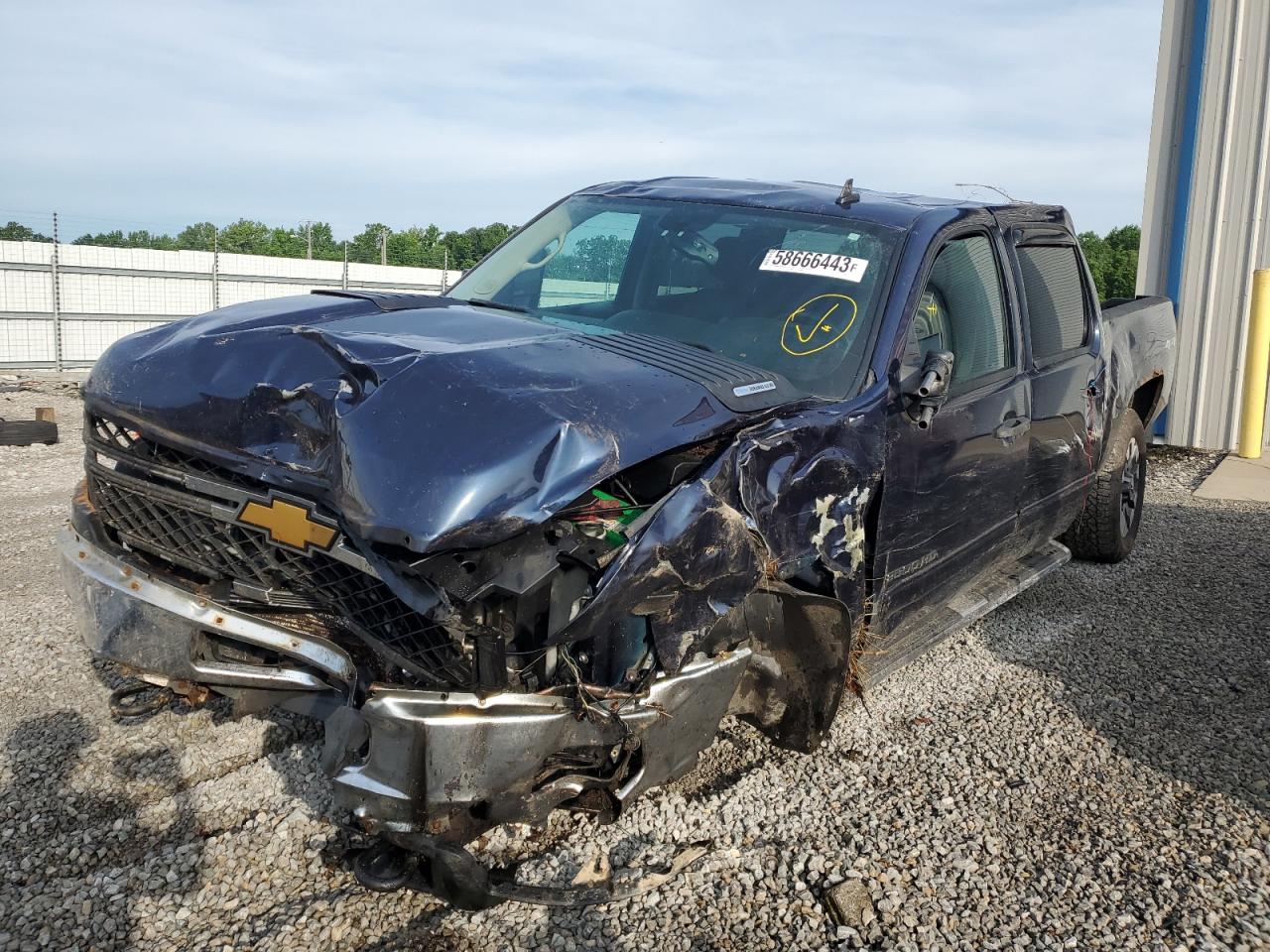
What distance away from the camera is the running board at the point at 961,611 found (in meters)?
3.48

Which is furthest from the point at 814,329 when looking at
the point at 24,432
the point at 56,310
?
the point at 56,310

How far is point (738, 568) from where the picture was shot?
2.58 meters

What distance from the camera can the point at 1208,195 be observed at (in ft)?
32.9

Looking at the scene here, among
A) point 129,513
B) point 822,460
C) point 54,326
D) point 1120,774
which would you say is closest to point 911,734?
point 1120,774

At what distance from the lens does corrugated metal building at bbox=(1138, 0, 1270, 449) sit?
973 cm

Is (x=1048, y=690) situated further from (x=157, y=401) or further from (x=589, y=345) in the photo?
(x=157, y=401)

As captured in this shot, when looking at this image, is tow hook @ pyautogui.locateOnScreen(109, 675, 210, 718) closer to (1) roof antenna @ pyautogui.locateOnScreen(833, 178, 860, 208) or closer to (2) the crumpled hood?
(2) the crumpled hood

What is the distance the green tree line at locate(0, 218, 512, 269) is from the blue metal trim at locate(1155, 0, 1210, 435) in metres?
16.2

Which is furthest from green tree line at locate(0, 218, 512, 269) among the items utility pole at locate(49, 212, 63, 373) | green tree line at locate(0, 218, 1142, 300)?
utility pole at locate(49, 212, 63, 373)

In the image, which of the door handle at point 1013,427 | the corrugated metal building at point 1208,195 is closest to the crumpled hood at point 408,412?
the door handle at point 1013,427

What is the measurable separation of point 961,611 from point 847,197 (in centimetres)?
167

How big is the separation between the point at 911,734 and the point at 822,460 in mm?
1311

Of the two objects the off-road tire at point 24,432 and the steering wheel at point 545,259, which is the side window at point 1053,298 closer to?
Result: the steering wheel at point 545,259

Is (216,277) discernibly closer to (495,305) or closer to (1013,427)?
(495,305)
